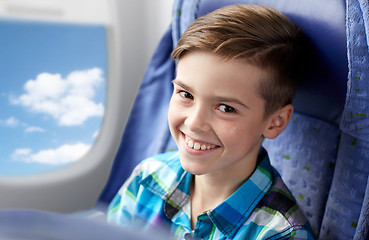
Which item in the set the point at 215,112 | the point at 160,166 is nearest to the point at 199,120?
the point at 215,112

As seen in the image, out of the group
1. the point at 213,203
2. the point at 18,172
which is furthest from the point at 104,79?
the point at 213,203

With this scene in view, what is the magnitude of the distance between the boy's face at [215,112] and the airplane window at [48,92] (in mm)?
706

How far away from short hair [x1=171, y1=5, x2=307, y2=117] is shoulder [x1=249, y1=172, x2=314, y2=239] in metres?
0.19

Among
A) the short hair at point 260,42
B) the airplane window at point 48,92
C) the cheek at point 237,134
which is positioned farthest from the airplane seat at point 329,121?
the airplane window at point 48,92

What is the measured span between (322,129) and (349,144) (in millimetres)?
87

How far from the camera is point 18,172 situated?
5.14ft

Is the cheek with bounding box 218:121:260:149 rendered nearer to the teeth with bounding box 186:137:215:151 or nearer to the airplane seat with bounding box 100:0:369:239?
the teeth with bounding box 186:137:215:151

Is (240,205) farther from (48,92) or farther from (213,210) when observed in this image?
(48,92)

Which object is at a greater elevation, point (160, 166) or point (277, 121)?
point (277, 121)

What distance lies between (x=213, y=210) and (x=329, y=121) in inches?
12.9

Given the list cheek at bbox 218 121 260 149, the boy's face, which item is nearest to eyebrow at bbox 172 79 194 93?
the boy's face

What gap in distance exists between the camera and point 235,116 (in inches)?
37.7

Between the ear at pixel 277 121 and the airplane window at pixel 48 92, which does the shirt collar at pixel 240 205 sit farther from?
the airplane window at pixel 48 92

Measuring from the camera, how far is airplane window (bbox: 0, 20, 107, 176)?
1555 mm
